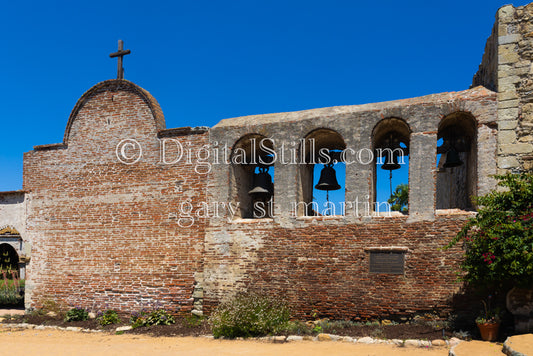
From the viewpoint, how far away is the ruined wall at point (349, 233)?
933 centimetres

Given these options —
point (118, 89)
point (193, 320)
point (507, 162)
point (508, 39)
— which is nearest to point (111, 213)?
point (118, 89)

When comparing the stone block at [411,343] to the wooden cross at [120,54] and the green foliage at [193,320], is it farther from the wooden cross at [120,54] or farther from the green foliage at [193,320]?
the wooden cross at [120,54]

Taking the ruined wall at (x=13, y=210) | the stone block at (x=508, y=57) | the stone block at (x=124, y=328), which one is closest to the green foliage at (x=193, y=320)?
the stone block at (x=124, y=328)

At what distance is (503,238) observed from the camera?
26.1 ft

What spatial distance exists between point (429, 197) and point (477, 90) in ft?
8.05

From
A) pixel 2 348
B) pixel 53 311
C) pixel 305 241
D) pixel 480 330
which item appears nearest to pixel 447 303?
pixel 480 330

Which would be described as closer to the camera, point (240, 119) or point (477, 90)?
point (477, 90)

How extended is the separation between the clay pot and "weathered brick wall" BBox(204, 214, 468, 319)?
1057 mm

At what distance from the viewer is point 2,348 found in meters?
9.71

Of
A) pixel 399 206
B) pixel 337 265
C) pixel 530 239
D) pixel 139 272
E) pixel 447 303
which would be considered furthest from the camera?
pixel 399 206

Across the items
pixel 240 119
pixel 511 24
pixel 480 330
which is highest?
pixel 511 24

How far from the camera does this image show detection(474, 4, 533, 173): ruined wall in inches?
357

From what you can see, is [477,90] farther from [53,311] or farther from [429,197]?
[53,311]

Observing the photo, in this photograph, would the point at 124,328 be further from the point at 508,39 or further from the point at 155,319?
the point at 508,39
